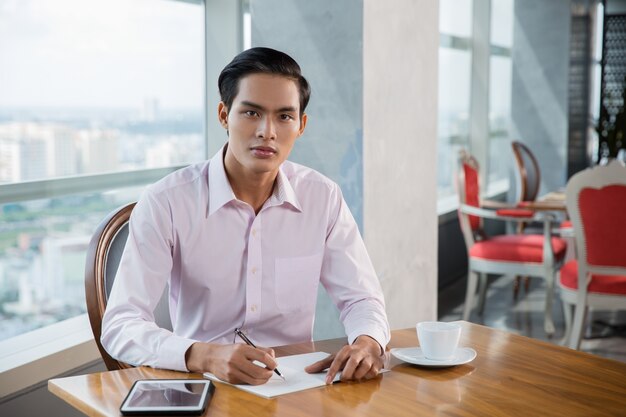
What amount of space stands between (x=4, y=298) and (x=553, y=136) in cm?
645

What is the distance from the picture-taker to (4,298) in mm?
2473

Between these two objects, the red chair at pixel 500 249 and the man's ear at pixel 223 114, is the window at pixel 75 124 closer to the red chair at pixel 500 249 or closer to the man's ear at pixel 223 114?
the man's ear at pixel 223 114

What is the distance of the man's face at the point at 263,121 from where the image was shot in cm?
175

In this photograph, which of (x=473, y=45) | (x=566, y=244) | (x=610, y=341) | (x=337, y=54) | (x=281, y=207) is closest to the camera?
(x=281, y=207)

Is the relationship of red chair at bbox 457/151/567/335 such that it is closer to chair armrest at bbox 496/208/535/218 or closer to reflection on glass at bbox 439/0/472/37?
chair armrest at bbox 496/208/535/218

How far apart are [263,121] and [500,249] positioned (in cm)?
302

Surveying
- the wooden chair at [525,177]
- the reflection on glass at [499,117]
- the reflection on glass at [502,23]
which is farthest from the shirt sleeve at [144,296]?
the reflection on glass at [502,23]

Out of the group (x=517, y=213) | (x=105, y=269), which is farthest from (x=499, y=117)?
(x=105, y=269)

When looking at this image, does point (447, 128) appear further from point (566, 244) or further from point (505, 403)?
point (505, 403)

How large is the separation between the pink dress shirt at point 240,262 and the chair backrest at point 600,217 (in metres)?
2.07

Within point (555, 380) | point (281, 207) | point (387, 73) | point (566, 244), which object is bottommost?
point (566, 244)

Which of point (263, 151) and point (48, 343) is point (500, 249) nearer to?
point (48, 343)

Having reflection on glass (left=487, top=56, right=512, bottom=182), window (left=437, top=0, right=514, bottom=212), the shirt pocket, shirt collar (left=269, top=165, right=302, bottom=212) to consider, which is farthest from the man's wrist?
reflection on glass (left=487, top=56, right=512, bottom=182)

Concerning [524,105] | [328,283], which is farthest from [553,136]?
[328,283]
